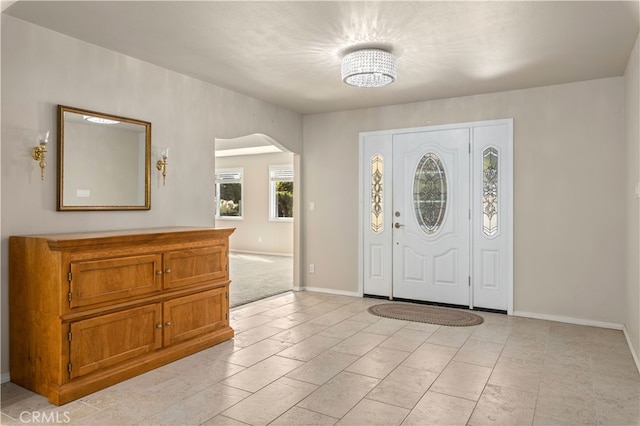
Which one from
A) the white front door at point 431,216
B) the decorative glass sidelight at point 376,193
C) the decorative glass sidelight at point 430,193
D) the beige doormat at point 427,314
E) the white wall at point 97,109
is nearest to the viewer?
the white wall at point 97,109

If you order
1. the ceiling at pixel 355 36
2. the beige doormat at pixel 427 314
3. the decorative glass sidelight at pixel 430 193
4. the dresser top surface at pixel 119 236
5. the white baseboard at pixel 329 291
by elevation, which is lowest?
the beige doormat at pixel 427 314

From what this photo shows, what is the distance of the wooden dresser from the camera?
2.63 m

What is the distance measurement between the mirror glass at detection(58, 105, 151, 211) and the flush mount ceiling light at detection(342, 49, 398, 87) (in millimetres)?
1843

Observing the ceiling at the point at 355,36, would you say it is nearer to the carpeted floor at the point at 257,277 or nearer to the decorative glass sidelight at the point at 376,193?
the decorative glass sidelight at the point at 376,193

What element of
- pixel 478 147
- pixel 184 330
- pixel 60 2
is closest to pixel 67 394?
pixel 184 330

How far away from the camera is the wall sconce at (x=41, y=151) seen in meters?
3.01

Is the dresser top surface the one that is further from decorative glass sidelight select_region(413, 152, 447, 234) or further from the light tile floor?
decorative glass sidelight select_region(413, 152, 447, 234)

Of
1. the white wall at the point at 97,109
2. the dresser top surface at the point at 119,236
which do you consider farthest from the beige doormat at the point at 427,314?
the white wall at the point at 97,109

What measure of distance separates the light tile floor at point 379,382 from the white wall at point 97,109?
3.47 ft

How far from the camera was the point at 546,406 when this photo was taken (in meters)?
2.58

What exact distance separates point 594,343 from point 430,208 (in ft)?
7.11

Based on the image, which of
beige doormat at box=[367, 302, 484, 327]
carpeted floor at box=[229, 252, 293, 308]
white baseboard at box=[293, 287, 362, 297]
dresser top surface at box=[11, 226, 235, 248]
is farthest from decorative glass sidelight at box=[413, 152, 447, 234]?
dresser top surface at box=[11, 226, 235, 248]

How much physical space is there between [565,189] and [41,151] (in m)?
4.74

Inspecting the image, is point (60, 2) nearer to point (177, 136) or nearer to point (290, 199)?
point (177, 136)
